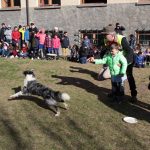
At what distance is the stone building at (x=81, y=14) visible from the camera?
2019cm

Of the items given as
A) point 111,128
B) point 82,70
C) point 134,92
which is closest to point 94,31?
point 82,70

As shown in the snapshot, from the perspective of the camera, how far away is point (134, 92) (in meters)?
10.4

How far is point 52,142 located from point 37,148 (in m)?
0.38

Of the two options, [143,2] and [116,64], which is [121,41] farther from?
[143,2]

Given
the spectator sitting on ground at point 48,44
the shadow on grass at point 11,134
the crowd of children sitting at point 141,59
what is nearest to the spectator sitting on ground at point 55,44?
the spectator sitting on ground at point 48,44

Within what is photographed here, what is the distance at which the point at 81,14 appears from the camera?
70.6 ft

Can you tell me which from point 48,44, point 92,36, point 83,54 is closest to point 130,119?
point 83,54

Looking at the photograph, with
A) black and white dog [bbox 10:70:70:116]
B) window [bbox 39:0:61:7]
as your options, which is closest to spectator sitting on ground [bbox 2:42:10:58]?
window [bbox 39:0:61:7]

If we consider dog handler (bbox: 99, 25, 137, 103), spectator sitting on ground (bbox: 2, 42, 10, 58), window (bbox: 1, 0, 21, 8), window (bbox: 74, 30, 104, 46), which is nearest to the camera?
dog handler (bbox: 99, 25, 137, 103)

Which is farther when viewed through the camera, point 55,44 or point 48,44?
point 48,44

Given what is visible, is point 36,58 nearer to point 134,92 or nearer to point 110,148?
point 134,92

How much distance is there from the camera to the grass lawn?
7936 mm

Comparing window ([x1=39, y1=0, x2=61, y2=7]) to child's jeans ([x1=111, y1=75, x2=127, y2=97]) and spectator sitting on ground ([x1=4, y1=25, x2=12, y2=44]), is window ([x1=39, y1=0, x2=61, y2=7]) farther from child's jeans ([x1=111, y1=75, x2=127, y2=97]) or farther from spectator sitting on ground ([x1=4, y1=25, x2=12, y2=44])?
child's jeans ([x1=111, y1=75, x2=127, y2=97])

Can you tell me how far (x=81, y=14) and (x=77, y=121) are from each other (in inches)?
512
